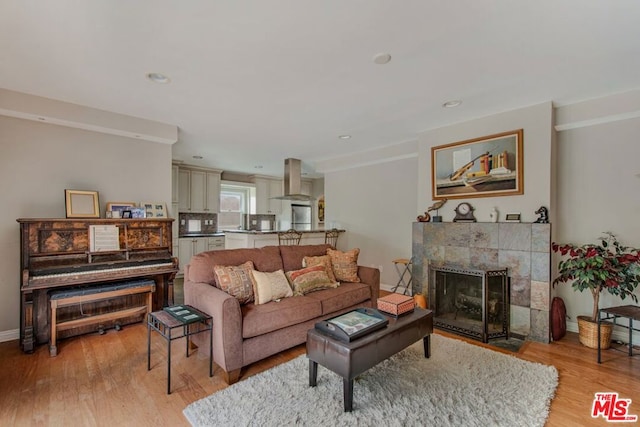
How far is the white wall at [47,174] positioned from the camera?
3.04 meters

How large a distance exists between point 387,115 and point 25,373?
14.1 ft

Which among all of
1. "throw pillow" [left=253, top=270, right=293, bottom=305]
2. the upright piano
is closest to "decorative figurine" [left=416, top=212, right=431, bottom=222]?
"throw pillow" [left=253, top=270, right=293, bottom=305]

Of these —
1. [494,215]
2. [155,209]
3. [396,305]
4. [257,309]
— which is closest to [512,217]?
[494,215]

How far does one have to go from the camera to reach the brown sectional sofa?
7.50 ft

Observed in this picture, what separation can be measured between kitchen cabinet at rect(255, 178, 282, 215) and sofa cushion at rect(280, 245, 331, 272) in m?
4.08

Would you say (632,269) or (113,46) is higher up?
(113,46)

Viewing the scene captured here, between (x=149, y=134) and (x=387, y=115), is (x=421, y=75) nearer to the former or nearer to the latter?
(x=387, y=115)

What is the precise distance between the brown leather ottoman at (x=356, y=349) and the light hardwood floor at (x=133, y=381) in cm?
73

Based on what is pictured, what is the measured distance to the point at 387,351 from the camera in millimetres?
2092

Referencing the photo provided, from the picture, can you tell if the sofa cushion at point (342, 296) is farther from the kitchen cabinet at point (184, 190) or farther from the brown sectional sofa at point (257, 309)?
the kitchen cabinet at point (184, 190)

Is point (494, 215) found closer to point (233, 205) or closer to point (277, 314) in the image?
point (277, 314)

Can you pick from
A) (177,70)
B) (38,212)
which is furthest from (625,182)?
(38,212)

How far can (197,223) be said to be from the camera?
689cm

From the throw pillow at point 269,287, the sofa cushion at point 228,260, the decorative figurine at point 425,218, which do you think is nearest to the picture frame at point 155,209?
the sofa cushion at point 228,260
